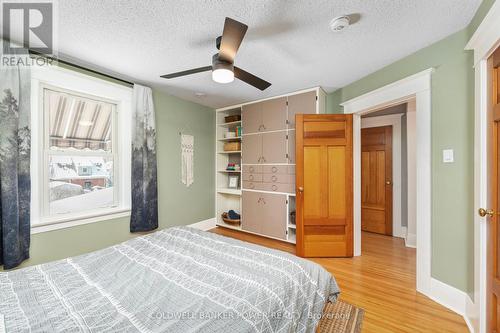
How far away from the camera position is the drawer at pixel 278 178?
3.30 meters

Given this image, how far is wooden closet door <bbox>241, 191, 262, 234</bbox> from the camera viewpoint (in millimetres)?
3641

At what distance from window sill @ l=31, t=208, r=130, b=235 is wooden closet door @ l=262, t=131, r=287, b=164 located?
2214mm

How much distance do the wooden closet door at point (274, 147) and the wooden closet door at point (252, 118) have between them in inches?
9.3

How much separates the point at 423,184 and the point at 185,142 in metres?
3.30

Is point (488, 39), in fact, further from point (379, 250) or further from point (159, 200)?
point (159, 200)

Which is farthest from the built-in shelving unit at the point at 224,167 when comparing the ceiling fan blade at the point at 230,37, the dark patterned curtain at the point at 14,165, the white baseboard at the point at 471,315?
the white baseboard at the point at 471,315

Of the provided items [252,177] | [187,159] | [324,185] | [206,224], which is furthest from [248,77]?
[206,224]

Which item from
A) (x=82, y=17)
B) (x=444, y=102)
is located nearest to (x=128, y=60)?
(x=82, y=17)

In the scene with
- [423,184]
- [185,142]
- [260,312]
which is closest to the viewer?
[260,312]

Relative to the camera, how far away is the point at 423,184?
2.02 metres

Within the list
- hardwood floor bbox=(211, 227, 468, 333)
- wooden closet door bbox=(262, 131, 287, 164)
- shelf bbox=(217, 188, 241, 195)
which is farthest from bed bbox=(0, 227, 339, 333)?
shelf bbox=(217, 188, 241, 195)

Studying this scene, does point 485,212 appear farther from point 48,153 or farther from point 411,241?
point 48,153

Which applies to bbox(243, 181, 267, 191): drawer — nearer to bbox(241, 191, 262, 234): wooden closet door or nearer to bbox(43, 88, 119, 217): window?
bbox(241, 191, 262, 234): wooden closet door

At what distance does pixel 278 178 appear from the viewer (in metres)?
3.42
